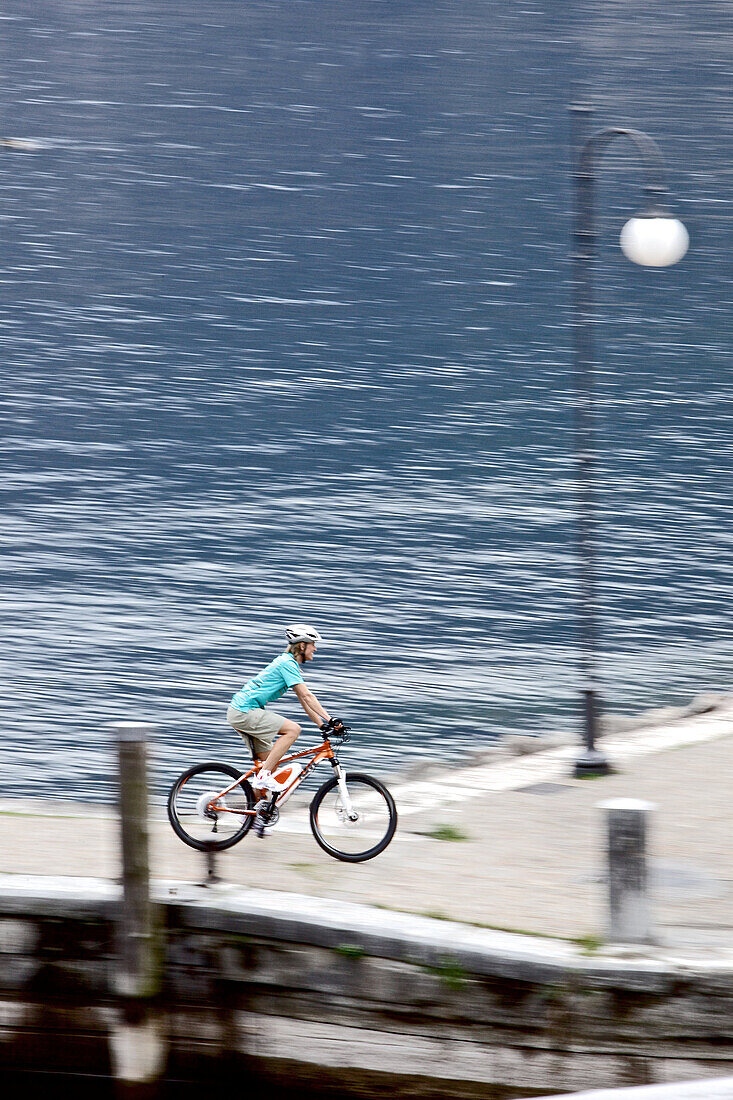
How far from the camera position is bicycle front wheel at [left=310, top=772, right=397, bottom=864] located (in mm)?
8703

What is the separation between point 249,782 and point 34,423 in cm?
2414

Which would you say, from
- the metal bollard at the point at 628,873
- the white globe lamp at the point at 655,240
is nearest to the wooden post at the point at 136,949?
the metal bollard at the point at 628,873

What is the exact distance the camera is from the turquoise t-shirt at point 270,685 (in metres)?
8.84

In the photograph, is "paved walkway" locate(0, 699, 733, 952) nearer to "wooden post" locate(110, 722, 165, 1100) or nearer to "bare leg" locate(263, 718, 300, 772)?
"wooden post" locate(110, 722, 165, 1100)

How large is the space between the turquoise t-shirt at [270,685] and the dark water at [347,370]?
6359 millimetres

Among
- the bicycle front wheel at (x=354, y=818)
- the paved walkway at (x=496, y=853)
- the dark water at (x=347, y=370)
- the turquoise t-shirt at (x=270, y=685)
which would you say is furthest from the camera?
the dark water at (x=347, y=370)

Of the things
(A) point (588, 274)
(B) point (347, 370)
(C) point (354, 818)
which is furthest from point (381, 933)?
(B) point (347, 370)

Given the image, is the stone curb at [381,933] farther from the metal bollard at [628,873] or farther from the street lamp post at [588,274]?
the street lamp post at [588,274]

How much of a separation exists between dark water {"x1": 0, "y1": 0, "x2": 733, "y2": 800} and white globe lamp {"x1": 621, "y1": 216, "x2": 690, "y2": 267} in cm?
663

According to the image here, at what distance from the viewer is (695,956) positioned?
267 inches

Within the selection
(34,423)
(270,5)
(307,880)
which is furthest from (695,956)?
(270,5)

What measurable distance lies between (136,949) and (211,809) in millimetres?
1763

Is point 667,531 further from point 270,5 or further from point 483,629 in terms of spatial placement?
point 270,5

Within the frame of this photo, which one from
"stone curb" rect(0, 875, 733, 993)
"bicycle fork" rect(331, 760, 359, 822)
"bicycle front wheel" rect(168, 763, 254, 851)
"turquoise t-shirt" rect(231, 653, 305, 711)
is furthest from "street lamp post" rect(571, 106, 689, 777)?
"stone curb" rect(0, 875, 733, 993)
